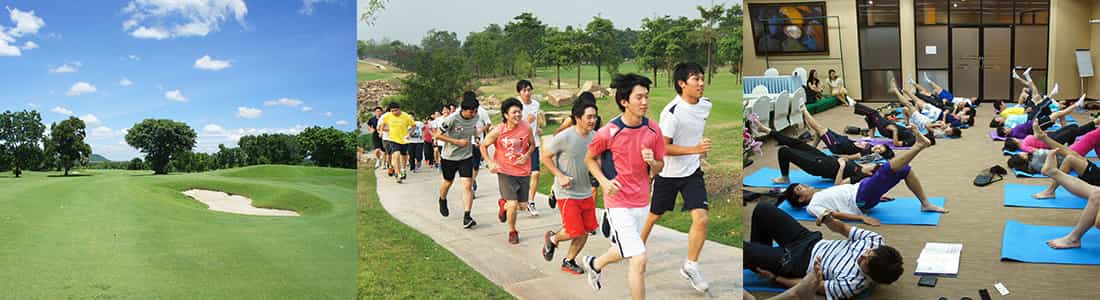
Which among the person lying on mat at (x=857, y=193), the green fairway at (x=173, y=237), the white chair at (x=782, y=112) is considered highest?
the white chair at (x=782, y=112)

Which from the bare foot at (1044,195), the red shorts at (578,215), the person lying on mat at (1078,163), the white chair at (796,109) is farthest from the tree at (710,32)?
the bare foot at (1044,195)

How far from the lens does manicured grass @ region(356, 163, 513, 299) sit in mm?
4348

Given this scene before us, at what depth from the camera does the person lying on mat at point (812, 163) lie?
20.8ft

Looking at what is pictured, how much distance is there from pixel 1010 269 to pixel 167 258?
6.32m

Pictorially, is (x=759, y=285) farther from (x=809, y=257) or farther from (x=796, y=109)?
(x=796, y=109)

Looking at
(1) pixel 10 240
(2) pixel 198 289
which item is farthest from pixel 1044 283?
(1) pixel 10 240

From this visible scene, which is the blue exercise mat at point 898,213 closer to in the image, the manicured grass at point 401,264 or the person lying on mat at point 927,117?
the manicured grass at point 401,264

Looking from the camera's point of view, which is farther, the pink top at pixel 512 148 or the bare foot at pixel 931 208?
the bare foot at pixel 931 208

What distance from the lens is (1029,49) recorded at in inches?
562

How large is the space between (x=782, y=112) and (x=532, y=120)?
303 cm

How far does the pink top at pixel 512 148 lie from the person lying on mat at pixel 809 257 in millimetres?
1260

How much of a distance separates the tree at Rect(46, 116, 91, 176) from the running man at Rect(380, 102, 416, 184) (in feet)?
13.9

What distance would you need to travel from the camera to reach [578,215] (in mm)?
3930

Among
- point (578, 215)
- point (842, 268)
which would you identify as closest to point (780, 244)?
point (842, 268)
